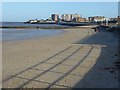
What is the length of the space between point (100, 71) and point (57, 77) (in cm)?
196

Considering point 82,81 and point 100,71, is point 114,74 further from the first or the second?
point 82,81

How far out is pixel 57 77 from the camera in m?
9.62

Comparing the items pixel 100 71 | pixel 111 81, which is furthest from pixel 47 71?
pixel 111 81

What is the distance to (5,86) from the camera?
27.2 feet

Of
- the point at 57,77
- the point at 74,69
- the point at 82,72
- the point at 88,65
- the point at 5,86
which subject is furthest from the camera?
the point at 88,65

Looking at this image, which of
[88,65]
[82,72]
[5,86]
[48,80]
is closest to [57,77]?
[48,80]

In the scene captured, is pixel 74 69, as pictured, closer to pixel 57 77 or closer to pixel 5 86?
pixel 57 77

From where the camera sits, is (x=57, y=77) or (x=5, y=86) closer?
(x=5, y=86)

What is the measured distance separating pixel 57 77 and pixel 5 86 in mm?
1928

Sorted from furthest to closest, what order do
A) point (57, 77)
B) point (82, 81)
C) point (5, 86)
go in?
1. point (57, 77)
2. point (82, 81)
3. point (5, 86)

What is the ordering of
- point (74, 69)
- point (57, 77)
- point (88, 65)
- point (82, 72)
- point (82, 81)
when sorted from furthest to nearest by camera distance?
point (88, 65), point (74, 69), point (82, 72), point (57, 77), point (82, 81)

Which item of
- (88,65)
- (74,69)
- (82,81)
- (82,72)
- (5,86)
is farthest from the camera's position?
(88,65)

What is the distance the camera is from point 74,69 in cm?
1122

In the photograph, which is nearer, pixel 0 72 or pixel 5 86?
pixel 5 86
